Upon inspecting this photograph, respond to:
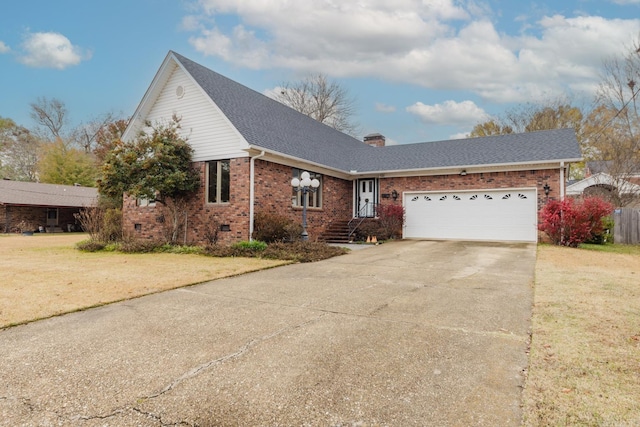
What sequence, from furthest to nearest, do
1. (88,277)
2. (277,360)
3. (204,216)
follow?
(204,216), (88,277), (277,360)

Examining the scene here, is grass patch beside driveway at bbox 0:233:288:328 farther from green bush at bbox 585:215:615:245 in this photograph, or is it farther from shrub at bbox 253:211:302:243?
green bush at bbox 585:215:615:245

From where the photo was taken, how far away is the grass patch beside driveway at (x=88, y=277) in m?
5.25

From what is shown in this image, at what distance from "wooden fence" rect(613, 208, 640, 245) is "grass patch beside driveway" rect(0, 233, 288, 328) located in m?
14.8

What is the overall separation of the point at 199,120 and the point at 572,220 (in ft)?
44.9

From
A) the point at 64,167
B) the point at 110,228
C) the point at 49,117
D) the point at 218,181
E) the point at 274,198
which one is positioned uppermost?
the point at 49,117

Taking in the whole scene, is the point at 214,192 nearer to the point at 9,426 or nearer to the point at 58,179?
the point at 9,426

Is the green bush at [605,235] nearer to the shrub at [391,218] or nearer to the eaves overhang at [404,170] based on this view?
the eaves overhang at [404,170]

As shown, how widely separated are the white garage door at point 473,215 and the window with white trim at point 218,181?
8.44 meters

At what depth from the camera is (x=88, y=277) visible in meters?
7.39

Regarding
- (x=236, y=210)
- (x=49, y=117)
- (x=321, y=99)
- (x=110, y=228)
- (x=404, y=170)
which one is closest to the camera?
(x=236, y=210)

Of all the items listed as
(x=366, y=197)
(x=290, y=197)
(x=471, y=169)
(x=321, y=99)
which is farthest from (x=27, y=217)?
(x=471, y=169)

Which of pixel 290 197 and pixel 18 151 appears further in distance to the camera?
pixel 18 151

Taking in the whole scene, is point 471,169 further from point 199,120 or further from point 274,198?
point 199,120

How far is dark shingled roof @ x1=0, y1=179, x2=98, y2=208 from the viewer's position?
25.7m
